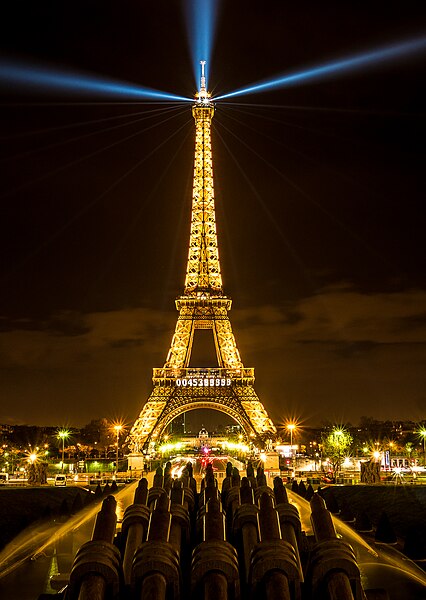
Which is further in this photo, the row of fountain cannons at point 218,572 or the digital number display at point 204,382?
the digital number display at point 204,382

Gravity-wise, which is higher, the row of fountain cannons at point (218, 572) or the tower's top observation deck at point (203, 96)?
the tower's top observation deck at point (203, 96)

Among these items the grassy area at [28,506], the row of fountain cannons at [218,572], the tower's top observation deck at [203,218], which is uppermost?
the tower's top observation deck at [203,218]

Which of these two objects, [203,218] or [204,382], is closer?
[204,382]

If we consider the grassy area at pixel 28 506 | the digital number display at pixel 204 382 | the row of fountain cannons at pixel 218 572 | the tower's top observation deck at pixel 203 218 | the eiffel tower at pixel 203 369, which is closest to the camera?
the row of fountain cannons at pixel 218 572

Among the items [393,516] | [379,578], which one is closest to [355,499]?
[393,516]

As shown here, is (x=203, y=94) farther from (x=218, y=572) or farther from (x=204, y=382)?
(x=218, y=572)

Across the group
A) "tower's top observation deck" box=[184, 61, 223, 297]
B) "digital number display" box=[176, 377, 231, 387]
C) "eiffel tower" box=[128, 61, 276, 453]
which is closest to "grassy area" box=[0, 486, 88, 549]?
"eiffel tower" box=[128, 61, 276, 453]

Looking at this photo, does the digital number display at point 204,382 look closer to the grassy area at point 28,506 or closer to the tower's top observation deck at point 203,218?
the tower's top observation deck at point 203,218

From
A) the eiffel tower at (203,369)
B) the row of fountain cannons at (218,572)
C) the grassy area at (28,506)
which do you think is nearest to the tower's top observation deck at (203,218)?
the eiffel tower at (203,369)

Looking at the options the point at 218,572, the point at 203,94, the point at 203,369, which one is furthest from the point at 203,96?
the point at 218,572
